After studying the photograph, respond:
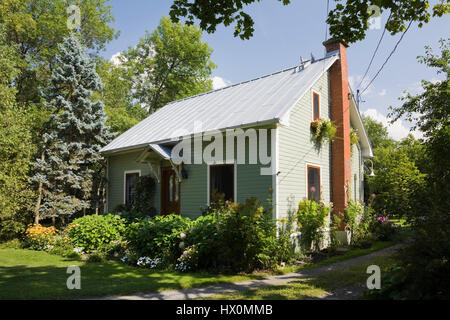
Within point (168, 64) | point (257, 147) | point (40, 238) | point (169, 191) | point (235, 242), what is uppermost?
point (168, 64)

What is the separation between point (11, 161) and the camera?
12.1m

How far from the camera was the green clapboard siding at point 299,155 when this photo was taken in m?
9.35

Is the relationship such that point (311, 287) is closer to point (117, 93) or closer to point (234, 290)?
point (234, 290)

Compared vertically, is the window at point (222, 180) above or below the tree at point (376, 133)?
below

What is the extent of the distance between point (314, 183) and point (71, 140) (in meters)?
11.3

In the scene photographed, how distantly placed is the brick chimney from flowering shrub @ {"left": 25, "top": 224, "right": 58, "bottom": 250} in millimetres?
10425

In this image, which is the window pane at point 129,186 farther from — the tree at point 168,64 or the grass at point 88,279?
the tree at point 168,64

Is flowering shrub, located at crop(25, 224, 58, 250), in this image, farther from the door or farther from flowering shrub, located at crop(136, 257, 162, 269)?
flowering shrub, located at crop(136, 257, 162, 269)

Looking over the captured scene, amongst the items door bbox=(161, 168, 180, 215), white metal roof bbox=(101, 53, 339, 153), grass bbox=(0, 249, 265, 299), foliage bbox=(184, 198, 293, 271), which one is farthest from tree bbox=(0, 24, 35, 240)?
foliage bbox=(184, 198, 293, 271)

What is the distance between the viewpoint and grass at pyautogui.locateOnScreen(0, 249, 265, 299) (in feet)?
18.6

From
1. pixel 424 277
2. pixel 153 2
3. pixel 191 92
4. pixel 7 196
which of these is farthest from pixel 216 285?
pixel 191 92

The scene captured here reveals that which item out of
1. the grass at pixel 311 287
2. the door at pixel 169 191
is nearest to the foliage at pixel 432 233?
the grass at pixel 311 287

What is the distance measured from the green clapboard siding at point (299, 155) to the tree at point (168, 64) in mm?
19030

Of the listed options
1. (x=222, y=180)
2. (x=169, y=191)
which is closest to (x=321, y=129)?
(x=222, y=180)
